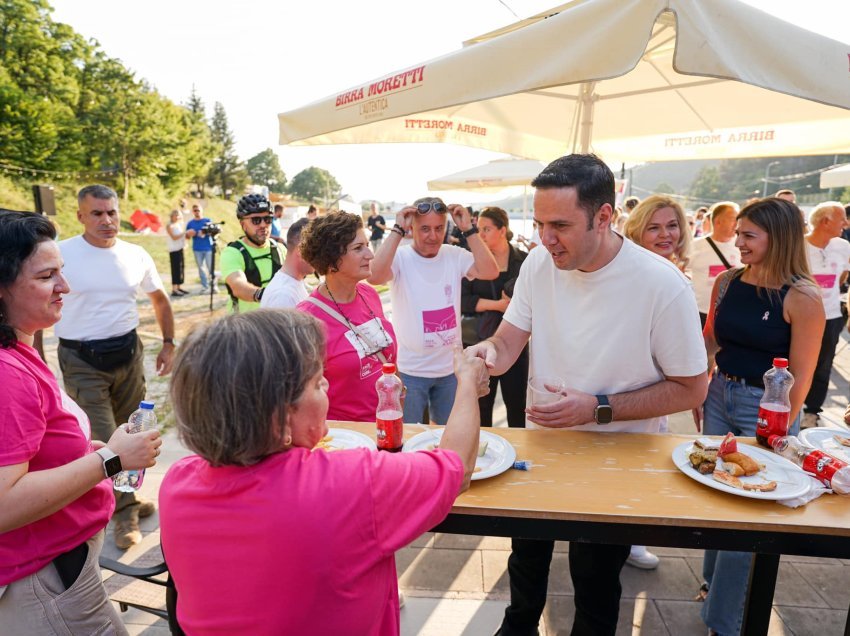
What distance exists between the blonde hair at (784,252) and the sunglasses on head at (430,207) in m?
Result: 1.86

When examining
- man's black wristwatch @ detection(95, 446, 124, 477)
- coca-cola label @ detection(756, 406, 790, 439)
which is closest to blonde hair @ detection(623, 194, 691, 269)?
coca-cola label @ detection(756, 406, 790, 439)

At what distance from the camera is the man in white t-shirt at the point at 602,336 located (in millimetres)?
1989

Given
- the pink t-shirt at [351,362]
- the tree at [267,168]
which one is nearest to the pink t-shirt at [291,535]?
the pink t-shirt at [351,362]

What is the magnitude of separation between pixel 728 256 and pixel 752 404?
3130 millimetres

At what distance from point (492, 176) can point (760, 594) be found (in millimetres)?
10128

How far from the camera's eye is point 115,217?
11.3 feet

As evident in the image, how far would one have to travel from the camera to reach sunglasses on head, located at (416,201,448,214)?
3.41 meters

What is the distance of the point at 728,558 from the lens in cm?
223

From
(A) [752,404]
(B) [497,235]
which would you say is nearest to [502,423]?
(B) [497,235]

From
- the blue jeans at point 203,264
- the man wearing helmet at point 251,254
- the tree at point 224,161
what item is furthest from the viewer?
the tree at point 224,161

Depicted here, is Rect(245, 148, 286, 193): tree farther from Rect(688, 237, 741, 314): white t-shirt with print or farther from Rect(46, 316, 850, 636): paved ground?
Rect(46, 316, 850, 636): paved ground

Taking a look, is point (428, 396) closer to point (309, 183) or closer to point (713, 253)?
point (713, 253)

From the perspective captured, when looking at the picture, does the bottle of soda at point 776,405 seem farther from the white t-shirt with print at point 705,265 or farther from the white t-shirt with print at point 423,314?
the white t-shirt with print at point 705,265

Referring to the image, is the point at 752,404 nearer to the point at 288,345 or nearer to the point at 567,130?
the point at 288,345
